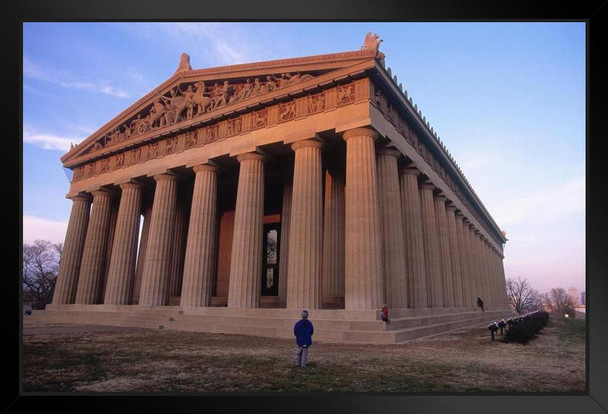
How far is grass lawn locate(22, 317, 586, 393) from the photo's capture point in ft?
35.2

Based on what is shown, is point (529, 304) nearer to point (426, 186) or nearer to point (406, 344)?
point (426, 186)

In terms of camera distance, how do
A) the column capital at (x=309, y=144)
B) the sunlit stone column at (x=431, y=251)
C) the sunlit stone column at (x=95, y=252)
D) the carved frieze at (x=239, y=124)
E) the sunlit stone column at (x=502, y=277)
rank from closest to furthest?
the carved frieze at (x=239, y=124) < the column capital at (x=309, y=144) < the sunlit stone column at (x=431, y=251) < the sunlit stone column at (x=95, y=252) < the sunlit stone column at (x=502, y=277)

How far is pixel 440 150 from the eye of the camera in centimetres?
3600

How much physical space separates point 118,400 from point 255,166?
18.9 meters

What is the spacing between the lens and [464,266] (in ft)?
140

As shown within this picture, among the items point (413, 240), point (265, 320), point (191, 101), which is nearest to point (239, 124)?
point (191, 101)

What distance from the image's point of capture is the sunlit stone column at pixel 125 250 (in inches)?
1286

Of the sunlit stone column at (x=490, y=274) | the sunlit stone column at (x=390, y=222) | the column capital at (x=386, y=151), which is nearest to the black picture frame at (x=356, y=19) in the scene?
the sunlit stone column at (x=390, y=222)

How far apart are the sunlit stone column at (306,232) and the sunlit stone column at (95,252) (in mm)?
19965

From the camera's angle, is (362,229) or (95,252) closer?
(362,229)

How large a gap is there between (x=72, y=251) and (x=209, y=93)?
18.7 m

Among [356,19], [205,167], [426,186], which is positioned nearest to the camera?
[356,19]

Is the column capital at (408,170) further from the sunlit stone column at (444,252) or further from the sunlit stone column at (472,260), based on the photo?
the sunlit stone column at (472,260)

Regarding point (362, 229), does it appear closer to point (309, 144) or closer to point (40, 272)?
point (309, 144)
